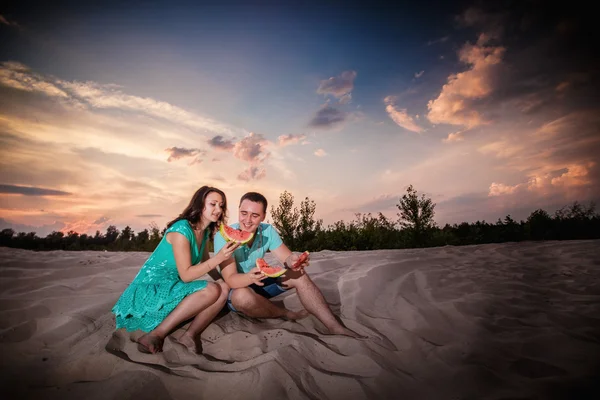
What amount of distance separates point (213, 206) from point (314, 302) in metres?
1.60

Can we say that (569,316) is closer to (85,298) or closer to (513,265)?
(513,265)

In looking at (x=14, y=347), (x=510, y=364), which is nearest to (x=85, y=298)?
(x=14, y=347)

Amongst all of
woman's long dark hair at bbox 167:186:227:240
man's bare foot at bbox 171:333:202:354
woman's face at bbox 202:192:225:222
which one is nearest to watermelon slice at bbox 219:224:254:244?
woman's face at bbox 202:192:225:222

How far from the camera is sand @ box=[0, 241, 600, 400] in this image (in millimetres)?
2104

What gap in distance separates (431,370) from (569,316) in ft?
6.43

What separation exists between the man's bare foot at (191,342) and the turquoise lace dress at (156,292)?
0.29 metres

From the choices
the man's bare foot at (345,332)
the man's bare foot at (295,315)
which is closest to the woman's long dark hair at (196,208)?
the man's bare foot at (295,315)

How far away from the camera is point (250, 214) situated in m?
3.28

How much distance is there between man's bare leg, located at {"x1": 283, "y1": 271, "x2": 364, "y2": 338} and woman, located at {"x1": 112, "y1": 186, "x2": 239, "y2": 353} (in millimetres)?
795

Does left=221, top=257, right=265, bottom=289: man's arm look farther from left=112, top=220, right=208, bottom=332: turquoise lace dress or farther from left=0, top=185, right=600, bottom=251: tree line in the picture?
left=0, top=185, right=600, bottom=251: tree line

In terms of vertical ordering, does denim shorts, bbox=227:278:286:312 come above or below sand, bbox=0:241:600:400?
above

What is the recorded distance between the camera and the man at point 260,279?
10.3ft

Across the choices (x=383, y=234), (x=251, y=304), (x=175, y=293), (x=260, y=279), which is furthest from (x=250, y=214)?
(x=383, y=234)

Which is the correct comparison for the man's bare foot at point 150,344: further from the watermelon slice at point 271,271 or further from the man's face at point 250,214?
the man's face at point 250,214
